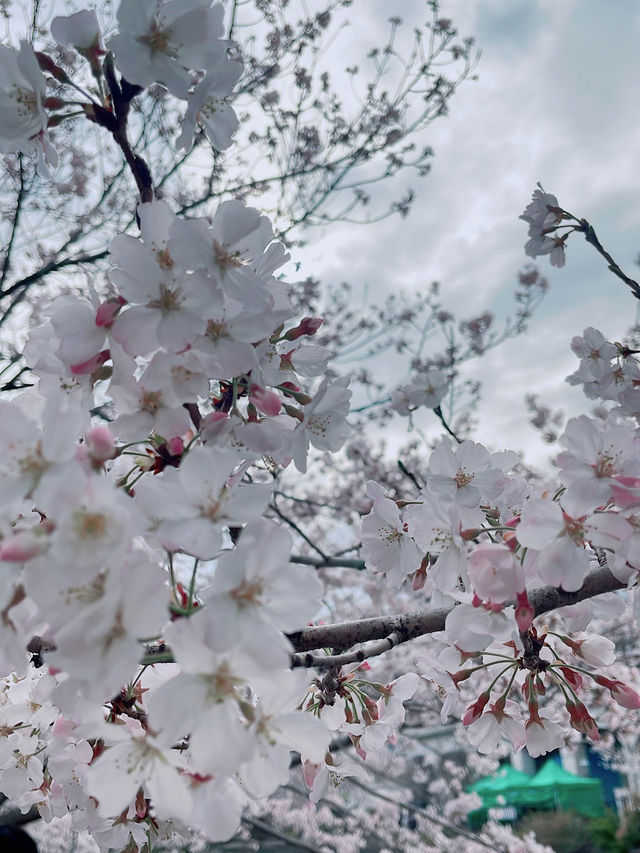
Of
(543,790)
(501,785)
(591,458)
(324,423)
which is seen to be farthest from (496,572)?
(543,790)

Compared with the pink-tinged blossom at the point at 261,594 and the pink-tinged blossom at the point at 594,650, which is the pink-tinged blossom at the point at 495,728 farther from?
the pink-tinged blossom at the point at 261,594

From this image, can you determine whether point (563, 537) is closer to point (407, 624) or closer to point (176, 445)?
point (407, 624)

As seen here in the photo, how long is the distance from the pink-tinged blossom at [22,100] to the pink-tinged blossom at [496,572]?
1.12 m

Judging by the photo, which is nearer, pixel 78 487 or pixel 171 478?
pixel 78 487

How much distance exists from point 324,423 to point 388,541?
51 cm

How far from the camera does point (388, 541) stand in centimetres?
160

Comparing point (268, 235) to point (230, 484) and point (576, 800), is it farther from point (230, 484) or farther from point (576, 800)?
point (576, 800)

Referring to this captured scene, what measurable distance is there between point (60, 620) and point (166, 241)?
0.64 meters

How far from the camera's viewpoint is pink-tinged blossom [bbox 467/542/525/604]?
3.34 ft

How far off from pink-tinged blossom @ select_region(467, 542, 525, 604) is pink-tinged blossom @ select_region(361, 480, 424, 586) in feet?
1.67

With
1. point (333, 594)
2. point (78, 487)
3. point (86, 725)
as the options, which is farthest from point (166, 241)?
point (333, 594)

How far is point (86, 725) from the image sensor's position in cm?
81

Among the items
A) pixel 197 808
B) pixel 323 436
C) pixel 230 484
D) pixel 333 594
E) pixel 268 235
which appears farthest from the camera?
pixel 333 594

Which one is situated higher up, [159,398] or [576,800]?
[576,800]
